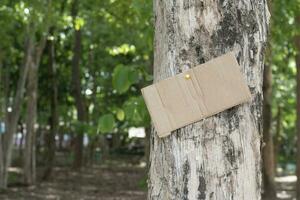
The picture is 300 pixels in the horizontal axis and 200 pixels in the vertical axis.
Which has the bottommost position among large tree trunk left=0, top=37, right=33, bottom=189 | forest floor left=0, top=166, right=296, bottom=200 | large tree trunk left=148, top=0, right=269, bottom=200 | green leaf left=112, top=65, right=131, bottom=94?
forest floor left=0, top=166, right=296, bottom=200

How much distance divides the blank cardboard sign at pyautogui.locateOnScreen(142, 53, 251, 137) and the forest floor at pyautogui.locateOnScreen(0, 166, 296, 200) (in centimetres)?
889

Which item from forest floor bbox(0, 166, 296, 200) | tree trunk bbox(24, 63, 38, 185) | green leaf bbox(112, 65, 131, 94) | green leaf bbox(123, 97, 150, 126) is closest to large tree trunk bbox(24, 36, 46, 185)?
tree trunk bbox(24, 63, 38, 185)

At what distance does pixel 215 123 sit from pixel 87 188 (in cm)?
1427

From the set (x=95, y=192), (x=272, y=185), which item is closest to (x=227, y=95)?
(x=272, y=185)

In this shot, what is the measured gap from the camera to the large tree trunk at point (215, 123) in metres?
2.08

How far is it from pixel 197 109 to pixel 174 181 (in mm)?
271

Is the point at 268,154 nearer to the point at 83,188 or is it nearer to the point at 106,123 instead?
the point at 83,188

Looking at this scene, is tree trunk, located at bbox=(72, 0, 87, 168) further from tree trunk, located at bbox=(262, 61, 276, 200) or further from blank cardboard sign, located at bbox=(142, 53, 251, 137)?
blank cardboard sign, located at bbox=(142, 53, 251, 137)

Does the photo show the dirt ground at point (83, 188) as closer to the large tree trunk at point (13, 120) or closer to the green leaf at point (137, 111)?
the large tree trunk at point (13, 120)

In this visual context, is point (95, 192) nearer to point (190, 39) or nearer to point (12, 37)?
point (12, 37)

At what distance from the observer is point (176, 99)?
2115mm

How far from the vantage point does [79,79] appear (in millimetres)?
20797

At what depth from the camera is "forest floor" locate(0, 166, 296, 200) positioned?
13969 millimetres

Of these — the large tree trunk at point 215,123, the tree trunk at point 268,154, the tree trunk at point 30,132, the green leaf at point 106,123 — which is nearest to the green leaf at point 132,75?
the green leaf at point 106,123
